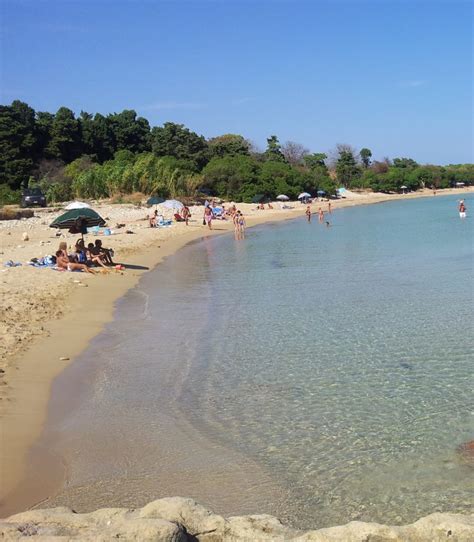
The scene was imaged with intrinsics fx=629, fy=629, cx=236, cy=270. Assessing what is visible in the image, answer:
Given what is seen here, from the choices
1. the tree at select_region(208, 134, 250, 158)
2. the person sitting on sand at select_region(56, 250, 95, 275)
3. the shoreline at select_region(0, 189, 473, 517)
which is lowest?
the shoreline at select_region(0, 189, 473, 517)

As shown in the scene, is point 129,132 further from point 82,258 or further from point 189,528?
point 189,528

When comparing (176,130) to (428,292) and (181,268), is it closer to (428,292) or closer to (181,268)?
(181,268)

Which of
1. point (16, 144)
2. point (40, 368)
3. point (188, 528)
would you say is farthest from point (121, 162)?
point (188, 528)

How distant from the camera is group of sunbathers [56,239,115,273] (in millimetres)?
17045

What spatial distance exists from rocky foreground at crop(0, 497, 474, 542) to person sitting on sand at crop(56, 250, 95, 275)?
544 inches

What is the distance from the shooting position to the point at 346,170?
9969cm

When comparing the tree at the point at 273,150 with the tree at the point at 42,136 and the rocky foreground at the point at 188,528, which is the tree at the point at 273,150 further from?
the rocky foreground at the point at 188,528

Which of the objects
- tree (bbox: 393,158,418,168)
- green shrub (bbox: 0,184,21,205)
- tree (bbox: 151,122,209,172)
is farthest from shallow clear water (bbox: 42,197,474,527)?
tree (bbox: 393,158,418,168)

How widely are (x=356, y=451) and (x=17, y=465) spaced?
312 cm

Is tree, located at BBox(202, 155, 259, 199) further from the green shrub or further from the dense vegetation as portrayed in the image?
the green shrub

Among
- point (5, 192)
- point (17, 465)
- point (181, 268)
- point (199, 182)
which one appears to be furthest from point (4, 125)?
point (17, 465)

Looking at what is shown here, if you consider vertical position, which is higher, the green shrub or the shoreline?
the green shrub

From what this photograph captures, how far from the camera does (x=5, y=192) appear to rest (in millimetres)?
48094

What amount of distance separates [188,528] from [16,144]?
60.6 m
